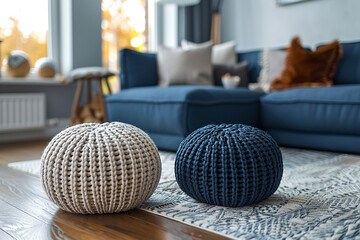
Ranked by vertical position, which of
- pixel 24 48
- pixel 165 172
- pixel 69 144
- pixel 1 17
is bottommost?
→ pixel 165 172

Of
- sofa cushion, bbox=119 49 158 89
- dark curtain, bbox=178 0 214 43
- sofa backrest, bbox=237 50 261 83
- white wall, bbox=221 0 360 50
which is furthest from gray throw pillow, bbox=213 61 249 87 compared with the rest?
dark curtain, bbox=178 0 214 43

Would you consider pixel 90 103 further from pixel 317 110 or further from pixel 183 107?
pixel 317 110

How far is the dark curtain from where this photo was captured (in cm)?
478

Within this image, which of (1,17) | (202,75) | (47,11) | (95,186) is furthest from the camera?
(47,11)

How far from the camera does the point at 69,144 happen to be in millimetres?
1265

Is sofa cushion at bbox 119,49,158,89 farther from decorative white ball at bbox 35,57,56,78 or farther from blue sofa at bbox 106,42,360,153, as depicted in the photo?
decorative white ball at bbox 35,57,56,78

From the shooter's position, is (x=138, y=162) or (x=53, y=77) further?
(x=53, y=77)

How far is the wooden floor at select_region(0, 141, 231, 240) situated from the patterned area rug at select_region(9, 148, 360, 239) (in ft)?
0.21

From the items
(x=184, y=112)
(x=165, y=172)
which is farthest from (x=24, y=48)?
(x=165, y=172)

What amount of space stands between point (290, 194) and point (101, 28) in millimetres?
3013

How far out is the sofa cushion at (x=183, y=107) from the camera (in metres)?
2.52

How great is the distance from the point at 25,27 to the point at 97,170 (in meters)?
3.00

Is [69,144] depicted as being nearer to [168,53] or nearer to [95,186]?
[95,186]

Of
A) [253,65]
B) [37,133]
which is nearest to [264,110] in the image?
[253,65]
